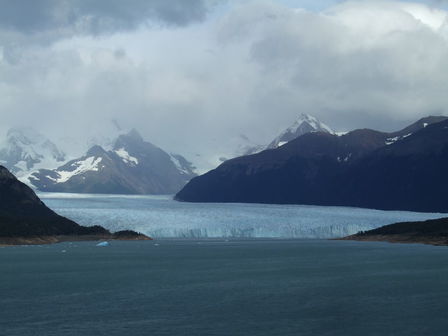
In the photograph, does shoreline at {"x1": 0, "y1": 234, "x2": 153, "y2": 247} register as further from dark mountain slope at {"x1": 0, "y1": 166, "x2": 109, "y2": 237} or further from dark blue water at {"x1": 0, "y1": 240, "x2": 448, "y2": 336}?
dark blue water at {"x1": 0, "y1": 240, "x2": 448, "y2": 336}

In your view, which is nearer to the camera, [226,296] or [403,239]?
[226,296]

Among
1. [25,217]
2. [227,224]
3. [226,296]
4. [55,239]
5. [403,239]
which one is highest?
[25,217]

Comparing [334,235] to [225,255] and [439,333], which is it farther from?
[439,333]

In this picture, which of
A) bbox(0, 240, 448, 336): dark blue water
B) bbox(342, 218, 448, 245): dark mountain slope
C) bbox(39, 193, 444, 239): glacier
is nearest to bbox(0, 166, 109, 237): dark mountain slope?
bbox(39, 193, 444, 239): glacier

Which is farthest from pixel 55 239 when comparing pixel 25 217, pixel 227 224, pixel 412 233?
pixel 412 233

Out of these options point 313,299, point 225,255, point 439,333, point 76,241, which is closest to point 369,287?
point 313,299

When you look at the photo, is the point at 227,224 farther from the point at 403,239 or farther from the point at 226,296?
the point at 226,296

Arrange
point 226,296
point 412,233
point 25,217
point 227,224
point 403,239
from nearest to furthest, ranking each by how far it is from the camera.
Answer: point 226,296 < point 403,239 < point 412,233 < point 25,217 < point 227,224

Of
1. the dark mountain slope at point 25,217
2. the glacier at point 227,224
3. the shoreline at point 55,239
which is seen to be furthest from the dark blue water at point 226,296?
the glacier at point 227,224

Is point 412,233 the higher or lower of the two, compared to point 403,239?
higher

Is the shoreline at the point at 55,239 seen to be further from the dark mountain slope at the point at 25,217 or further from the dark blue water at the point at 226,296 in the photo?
the dark blue water at the point at 226,296
